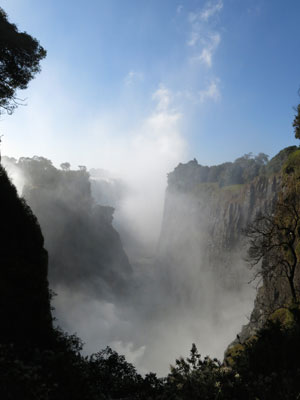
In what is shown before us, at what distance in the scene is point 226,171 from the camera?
427 ft

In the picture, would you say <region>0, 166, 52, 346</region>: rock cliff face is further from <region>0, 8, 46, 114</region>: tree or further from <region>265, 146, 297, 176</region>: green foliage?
<region>265, 146, 297, 176</region>: green foliage

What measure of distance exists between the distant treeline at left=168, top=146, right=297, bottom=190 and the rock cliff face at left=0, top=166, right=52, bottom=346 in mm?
106618

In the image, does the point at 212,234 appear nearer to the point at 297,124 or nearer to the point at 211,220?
the point at 211,220

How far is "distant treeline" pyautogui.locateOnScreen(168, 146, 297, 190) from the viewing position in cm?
10956

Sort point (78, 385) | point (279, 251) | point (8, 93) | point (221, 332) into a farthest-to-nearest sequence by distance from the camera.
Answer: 1. point (221, 332)
2. point (279, 251)
3. point (8, 93)
4. point (78, 385)

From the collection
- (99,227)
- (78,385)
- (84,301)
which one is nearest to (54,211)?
(99,227)

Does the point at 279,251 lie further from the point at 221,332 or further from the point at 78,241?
the point at 78,241

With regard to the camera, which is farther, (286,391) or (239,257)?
(239,257)

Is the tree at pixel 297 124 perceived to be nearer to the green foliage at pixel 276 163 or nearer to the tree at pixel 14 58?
the tree at pixel 14 58

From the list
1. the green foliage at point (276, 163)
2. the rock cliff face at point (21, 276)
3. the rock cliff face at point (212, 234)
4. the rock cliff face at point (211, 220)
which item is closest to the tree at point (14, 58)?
the rock cliff face at point (21, 276)

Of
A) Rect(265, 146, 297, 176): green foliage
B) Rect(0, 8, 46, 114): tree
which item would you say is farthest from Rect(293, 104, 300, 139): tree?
Rect(265, 146, 297, 176): green foliage

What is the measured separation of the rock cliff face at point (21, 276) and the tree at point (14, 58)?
7.46 meters

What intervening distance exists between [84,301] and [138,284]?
150ft

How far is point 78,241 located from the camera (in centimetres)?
11175
